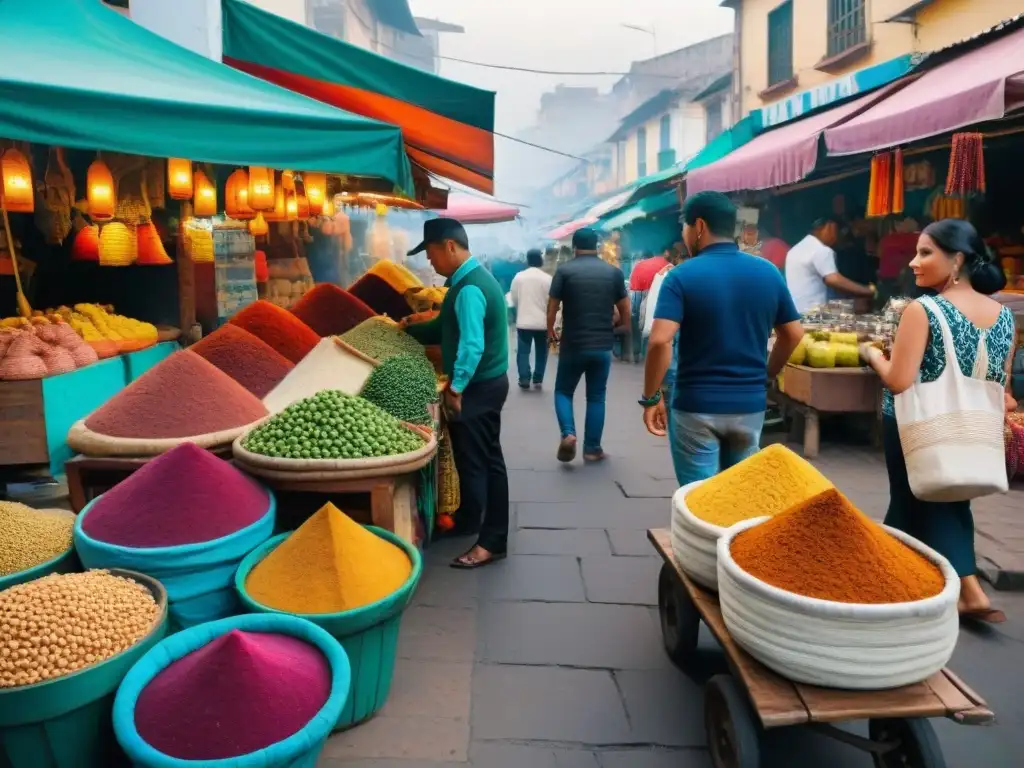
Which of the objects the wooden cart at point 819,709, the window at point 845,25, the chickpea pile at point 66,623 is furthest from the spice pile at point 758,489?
the window at point 845,25

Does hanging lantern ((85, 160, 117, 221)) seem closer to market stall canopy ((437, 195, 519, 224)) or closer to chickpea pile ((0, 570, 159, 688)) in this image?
chickpea pile ((0, 570, 159, 688))

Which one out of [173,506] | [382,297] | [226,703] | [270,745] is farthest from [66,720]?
[382,297]

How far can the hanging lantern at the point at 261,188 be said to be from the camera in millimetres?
5289

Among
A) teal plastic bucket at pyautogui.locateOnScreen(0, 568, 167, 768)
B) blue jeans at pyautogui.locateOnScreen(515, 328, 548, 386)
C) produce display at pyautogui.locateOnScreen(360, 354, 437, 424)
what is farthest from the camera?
blue jeans at pyautogui.locateOnScreen(515, 328, 548, 386)

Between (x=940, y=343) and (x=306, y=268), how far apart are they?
808cm

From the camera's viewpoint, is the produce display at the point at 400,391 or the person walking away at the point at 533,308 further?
the person walking away at the point at 533,308

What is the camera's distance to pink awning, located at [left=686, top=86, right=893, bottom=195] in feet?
21.3

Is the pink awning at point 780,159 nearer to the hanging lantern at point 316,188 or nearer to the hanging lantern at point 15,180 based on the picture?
the hanging lantern at point 316,188

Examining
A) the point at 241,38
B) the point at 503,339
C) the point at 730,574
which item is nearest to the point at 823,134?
the point at 503,339

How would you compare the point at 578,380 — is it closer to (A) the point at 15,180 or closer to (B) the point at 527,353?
(A) the point at 15,180

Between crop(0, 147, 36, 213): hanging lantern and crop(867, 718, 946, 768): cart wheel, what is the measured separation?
488cm

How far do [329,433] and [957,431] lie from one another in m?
2.32

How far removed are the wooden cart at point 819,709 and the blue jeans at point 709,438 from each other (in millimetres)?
706

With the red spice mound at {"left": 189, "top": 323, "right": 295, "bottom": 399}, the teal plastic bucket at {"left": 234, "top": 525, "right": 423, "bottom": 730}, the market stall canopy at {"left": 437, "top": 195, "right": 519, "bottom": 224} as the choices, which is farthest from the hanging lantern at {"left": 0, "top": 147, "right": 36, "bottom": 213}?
the market stall canopy at {"left": 437, "top": 195, "right": 519, "bottom": 224}
